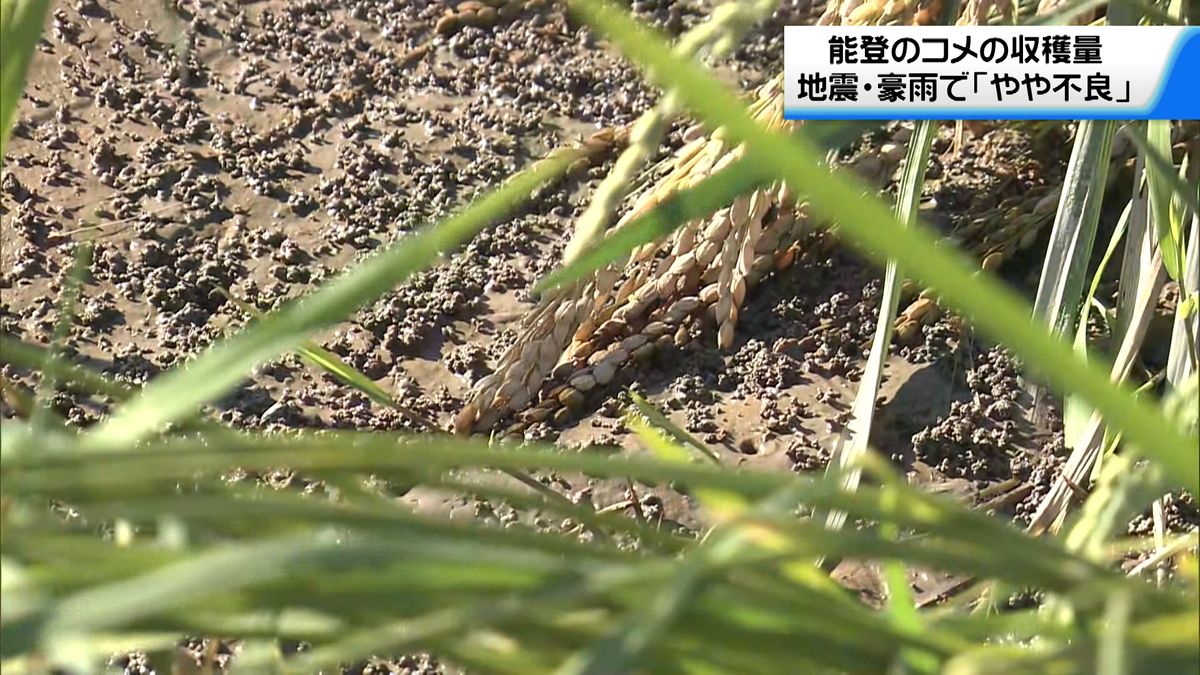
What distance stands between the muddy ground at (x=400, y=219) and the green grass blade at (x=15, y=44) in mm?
789

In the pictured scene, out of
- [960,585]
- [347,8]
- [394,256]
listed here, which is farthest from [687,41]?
[347,8]

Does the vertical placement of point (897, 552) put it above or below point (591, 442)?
below

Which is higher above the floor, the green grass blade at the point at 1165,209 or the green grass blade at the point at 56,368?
the green grass blade at the point at 1165,209

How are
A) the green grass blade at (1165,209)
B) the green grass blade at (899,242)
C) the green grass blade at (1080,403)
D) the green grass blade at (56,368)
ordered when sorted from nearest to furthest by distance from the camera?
1. the green grass blade at (899,242)
2. the green grass blade at (56,368)
3. the green grass blade at (1165,209)
4. the green grass blade at (1080,403)

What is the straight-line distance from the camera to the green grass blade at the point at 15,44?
1.95 feet

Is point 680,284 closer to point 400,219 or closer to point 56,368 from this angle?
point 400,219

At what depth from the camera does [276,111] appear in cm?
200

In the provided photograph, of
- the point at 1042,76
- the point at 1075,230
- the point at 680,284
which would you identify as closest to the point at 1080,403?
the point at 1075,230

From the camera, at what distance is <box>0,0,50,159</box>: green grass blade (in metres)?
0.59

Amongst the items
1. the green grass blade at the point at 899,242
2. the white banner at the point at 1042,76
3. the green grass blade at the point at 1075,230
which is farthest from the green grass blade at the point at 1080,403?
the green grass blade at the point at 899,242

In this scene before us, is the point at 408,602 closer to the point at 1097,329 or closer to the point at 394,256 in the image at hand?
the point at 394,256

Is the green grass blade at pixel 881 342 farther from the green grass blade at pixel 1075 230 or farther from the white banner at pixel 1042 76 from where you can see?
the green grass blade at pixel 1075 230

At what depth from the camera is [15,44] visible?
2.00ft

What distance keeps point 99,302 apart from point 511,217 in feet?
1.80
